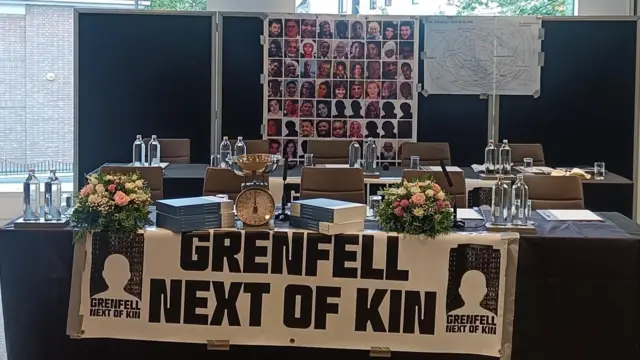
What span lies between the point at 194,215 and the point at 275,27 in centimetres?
424

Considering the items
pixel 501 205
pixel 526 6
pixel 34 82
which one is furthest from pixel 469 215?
pixel 34 82

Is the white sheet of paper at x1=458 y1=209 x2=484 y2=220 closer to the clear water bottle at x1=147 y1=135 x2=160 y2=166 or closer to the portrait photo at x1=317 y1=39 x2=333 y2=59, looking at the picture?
the clear water bottle at x1=147 y1=135 x2=160 y2=166

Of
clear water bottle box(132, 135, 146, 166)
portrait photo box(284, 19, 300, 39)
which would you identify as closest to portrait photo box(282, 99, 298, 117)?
portrait photo box(284, 19, 300, 39)

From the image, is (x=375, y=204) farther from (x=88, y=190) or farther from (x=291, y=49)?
(x=291, y=49)

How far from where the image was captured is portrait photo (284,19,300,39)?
23.7 ft

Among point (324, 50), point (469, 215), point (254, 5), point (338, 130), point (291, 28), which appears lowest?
point (469, 215)

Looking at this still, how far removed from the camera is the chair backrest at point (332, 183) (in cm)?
471

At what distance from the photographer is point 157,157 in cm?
620

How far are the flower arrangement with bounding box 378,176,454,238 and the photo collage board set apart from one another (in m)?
3.89

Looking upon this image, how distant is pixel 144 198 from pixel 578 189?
2.36m

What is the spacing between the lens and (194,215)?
325 cm

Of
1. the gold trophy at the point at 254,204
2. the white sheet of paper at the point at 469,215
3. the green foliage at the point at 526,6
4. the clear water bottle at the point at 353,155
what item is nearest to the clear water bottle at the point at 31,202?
the gold trophy at the point at 254,204

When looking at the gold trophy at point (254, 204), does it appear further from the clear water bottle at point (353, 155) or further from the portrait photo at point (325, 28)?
the portrait photo at point (325, 28)

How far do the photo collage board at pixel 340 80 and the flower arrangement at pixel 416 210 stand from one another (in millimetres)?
3890
